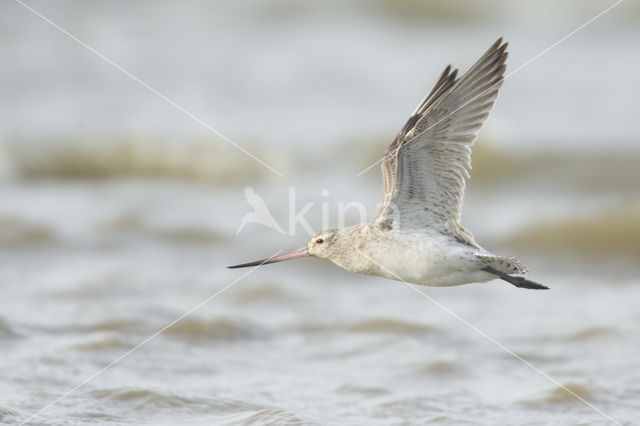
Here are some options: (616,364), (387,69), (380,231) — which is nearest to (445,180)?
(380,231)

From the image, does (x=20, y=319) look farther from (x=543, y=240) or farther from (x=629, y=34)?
(x=629, y=34)

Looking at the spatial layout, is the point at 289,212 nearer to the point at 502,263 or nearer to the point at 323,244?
the point at 323,244

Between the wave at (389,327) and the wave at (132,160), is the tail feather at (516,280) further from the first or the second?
the wave at (132,160)

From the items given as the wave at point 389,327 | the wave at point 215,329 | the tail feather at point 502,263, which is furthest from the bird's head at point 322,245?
the wave at point 389,327

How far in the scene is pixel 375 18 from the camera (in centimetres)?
1661

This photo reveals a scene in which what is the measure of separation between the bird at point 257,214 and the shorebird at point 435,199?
4619 millimetres

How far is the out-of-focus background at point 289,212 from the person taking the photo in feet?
19.9

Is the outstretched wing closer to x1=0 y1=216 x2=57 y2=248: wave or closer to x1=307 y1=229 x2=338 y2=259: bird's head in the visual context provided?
x1=307 y1=229 x2=338 y2=259: bird's head

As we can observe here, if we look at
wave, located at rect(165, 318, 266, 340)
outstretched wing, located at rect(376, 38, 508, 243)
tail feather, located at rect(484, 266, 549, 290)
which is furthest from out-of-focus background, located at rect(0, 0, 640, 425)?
outstretched wing, located at rect(376, 38, 508, 243)

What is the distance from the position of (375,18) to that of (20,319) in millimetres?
11055

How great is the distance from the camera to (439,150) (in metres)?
5.37

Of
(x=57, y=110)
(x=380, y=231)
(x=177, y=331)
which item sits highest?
(x=57, y=110)

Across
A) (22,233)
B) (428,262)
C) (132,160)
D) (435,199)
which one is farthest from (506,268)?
(132,160)

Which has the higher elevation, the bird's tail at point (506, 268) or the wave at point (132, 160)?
the wave at point (132, 160)
